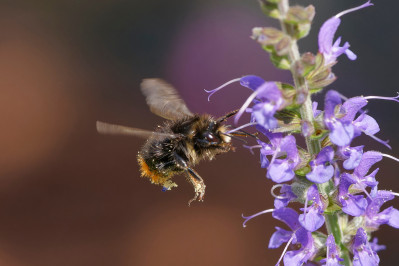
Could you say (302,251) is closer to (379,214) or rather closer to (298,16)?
(379,214)

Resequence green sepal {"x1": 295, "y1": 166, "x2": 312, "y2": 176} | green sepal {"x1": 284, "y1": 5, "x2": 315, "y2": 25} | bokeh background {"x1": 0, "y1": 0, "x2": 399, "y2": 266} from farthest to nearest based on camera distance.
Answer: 1. bokeh background {"x1": 0, "y1": 0, "x2": 399, "y2": 266}
2. green sepal {"x1": 295, "y1": 166, "x2": 312, "y2": 176}
3. green sepal {"x1": 284, "y1": 5, "x2": 315, "y2": 25}

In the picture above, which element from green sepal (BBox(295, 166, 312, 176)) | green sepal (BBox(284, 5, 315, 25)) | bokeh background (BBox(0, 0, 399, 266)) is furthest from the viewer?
bokeh background (BBox(0, 0, 399, 266))

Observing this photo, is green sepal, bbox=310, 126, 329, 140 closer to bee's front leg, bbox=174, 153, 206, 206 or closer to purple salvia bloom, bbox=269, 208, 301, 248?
purple salvia bloom, bbox=269, 208, 301, 248

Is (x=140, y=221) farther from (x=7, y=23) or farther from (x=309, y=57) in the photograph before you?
(x=309, y=57)

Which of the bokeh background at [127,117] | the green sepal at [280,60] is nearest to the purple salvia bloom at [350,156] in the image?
the green sepal at [280,60]

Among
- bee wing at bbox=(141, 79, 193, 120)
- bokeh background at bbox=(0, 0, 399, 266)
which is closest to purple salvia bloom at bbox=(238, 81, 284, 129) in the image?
bee wing at bbox=(141, 79, 193, 120)

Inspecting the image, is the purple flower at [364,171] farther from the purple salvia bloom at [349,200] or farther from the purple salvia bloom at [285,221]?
the purple salvia bloom at [285,221]

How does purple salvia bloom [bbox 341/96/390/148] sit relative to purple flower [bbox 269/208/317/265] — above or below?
above
